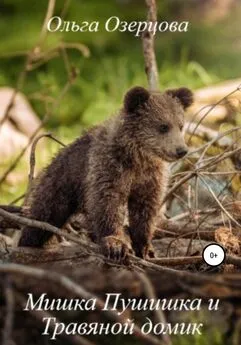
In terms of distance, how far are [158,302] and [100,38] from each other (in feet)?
28.9

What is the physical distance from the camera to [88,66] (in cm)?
1308

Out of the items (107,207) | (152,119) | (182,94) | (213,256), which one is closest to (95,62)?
(182,94)

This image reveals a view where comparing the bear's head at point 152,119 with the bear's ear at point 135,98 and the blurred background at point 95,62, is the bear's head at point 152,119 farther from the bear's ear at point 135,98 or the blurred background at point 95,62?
the blurred background at point 95,62

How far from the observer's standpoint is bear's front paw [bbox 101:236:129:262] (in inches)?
241

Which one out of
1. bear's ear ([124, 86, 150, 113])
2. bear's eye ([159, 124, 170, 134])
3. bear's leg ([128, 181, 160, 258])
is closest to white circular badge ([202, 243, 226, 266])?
bear's leg ([128, 181, 160, 258])

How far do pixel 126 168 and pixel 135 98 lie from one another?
36 cm

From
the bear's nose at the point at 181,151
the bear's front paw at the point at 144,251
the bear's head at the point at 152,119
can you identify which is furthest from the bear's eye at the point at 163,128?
the bear's front paw at the point at 144,251

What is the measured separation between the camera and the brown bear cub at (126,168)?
20.8 ft

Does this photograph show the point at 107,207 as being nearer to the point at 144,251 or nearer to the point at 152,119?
the point at 144,251

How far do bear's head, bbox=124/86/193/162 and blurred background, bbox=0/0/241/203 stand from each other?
4.44 metres

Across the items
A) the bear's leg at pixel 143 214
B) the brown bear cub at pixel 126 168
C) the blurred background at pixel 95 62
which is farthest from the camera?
the blurred background at pixel 95 62

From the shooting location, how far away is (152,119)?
6430mm

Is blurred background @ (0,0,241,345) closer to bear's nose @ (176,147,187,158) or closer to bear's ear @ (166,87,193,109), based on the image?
bear's ear @ (166,87,193,109)

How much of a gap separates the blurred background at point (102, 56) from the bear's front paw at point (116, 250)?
15.6 ft
